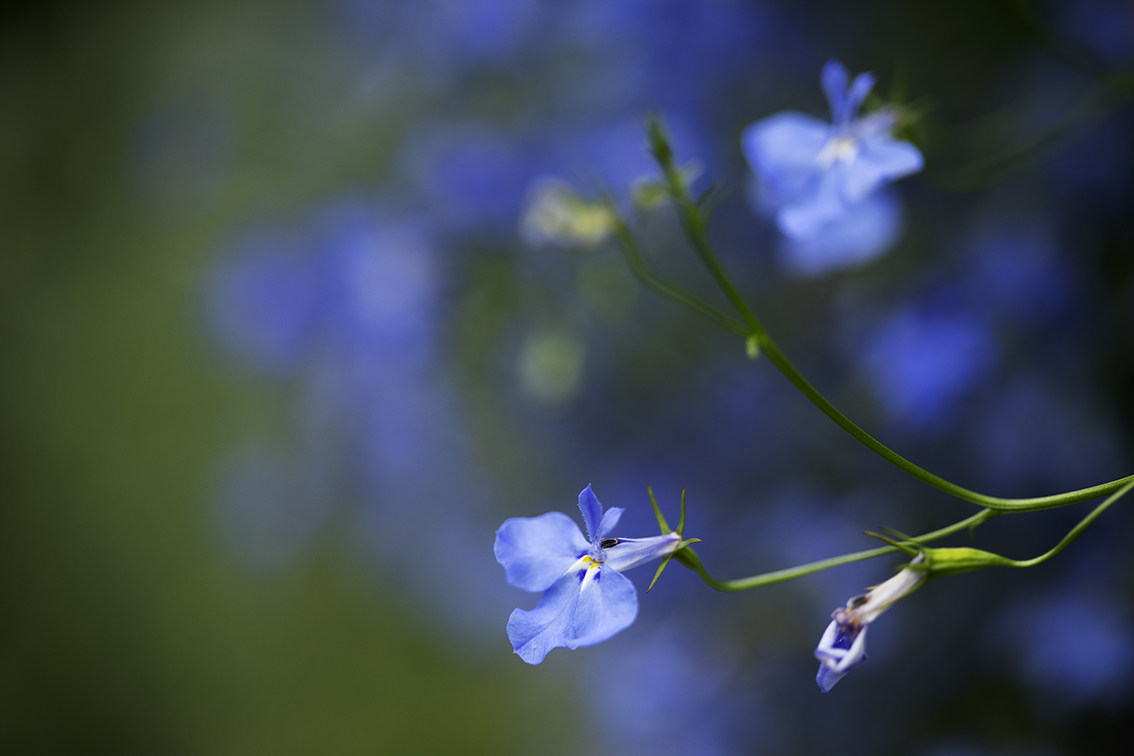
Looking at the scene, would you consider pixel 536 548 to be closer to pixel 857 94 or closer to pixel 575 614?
pixel 575 614

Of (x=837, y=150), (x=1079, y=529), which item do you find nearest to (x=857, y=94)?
(x=837, y=150)

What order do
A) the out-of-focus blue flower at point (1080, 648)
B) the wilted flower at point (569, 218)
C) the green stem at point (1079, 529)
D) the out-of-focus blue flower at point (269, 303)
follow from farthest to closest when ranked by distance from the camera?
the out-of-focus blue flower at point (269, 303) → the out-of-focus blue flower at point (1080, 648) → the wilted flower at point (569, 218) → the green stem at point (1079, 529)

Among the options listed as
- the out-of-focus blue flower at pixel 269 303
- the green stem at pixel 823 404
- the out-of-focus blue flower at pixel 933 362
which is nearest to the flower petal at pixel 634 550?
the green stem at pixel 823 404

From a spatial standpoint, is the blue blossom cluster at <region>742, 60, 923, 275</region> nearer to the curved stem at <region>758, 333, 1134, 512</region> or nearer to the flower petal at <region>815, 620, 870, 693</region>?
the curved stem at <region>758, 333, 1134, 512</region>

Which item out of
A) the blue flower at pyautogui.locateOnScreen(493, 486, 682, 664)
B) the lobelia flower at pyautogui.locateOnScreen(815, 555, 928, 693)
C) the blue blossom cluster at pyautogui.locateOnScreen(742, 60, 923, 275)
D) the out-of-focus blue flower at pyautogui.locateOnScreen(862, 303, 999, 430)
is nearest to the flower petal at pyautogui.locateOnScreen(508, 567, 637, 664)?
the blue flower at pyautogui.locateOnScreen(493, 486, 682, 664)

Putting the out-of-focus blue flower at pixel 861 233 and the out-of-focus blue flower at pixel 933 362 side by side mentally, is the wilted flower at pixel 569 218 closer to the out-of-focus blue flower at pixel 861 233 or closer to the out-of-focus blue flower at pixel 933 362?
the out-of-focus blue flower at pixel 861 233

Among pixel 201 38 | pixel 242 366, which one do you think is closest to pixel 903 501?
pixel 242 366
